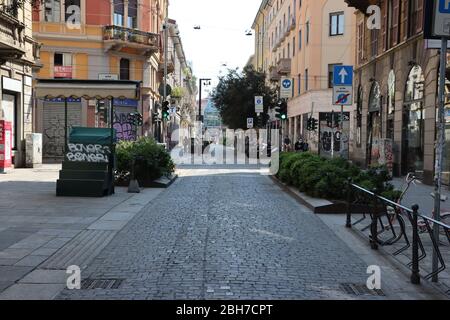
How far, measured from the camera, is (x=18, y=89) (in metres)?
22.8

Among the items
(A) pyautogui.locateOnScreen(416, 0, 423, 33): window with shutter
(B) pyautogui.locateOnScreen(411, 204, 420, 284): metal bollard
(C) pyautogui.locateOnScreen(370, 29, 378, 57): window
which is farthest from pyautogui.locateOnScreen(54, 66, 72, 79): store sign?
(B) pyautogui.locateOnScreen(411, 204, 420, 284): metal bollard

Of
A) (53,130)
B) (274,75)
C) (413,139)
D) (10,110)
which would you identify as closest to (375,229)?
(413,139)

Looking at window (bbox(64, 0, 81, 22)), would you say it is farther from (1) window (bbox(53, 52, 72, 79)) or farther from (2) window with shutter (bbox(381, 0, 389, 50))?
(2) window with shutter (bbox(381, 0, 389, 50))

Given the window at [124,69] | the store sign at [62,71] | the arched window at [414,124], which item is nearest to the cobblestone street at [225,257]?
the arched window at [414,124]

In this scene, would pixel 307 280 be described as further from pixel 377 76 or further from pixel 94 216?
pixel 377 76

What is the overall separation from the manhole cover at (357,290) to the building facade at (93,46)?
30.2m

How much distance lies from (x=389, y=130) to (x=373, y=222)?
51.6ft

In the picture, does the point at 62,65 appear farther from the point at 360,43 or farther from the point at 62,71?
the point at 360,43

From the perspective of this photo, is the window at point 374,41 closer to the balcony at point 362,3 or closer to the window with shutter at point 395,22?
the balcony at point 362,3

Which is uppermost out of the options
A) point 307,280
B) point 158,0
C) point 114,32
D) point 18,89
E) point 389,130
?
point 158,0

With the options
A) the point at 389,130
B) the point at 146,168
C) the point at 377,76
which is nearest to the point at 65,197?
the point at 146,168

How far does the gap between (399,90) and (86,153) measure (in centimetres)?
1295

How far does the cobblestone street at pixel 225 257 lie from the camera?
5.70 meters

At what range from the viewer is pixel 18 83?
2280 cm
